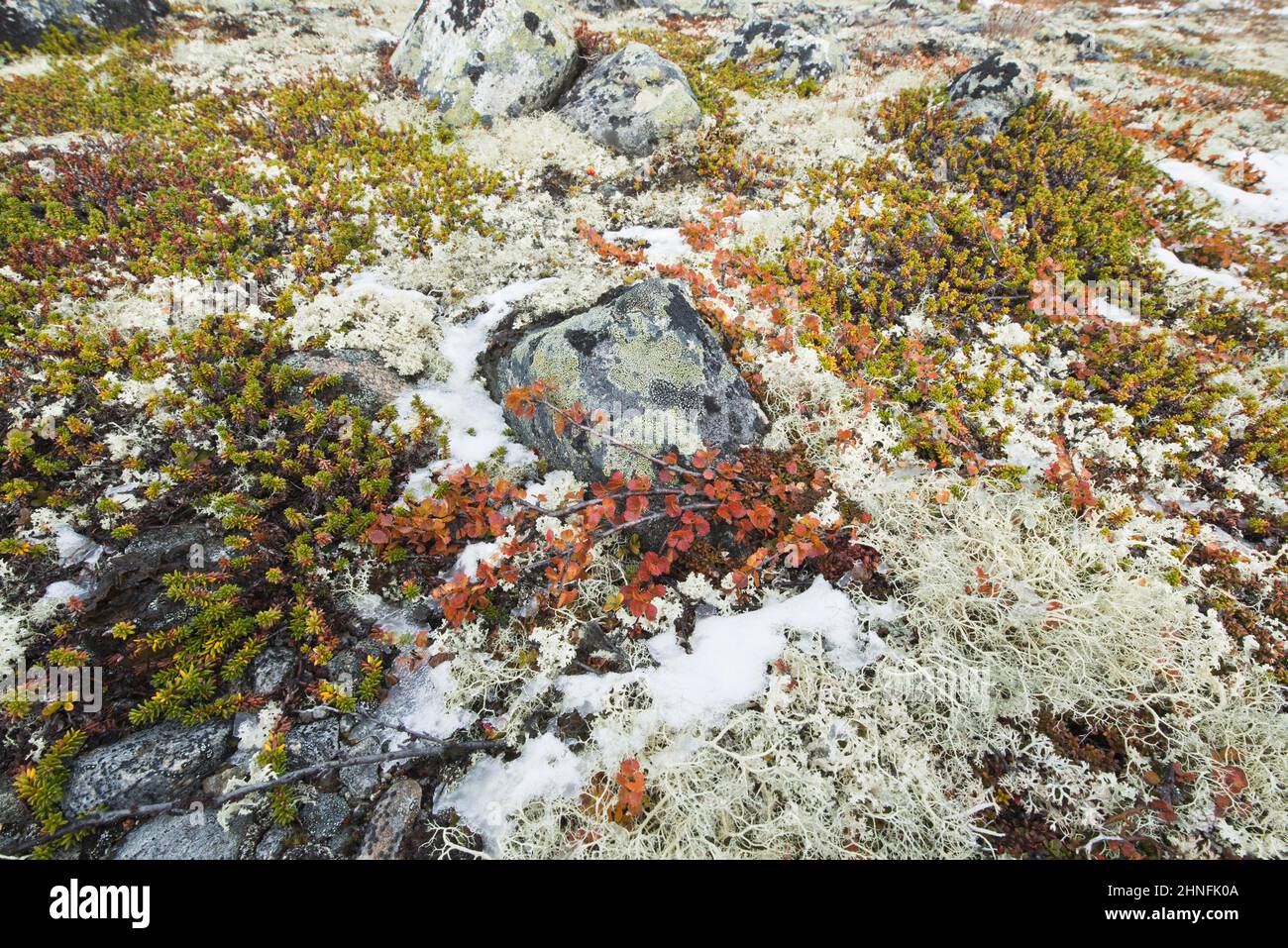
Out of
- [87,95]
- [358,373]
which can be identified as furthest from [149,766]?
[87,95]

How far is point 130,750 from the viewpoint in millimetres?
3316

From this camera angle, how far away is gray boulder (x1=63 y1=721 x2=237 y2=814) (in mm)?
3174

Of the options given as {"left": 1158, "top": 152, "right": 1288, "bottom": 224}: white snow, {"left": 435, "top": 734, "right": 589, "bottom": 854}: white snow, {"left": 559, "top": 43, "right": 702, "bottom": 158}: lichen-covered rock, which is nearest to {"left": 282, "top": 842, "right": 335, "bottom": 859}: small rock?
{"left": 435, "top": 734, "right": 589, "bottom": 854}: white snow

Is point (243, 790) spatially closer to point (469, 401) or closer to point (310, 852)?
point (310, 852)

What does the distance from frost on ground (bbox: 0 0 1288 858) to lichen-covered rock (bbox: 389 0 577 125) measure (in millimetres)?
1880

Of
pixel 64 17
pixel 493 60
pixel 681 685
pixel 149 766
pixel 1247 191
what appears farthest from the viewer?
pixel 64 17

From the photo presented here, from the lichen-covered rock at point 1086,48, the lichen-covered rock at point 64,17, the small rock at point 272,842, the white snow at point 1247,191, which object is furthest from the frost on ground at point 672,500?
the lichen-covered rock at point 1086,48

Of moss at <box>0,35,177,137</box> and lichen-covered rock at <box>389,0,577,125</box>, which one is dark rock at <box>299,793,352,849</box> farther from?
moss at <box>0,35,177,137</box>

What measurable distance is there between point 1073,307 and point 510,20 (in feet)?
34.3

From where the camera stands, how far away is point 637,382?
4.90 m

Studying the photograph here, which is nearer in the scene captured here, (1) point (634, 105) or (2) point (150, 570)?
(2) point (150, 570)

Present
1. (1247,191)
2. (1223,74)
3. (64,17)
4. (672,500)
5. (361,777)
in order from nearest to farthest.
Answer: (361,777) < (672,500) < (1247,191) < (64,17) < (1223,74)

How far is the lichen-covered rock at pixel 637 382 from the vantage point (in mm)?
4773

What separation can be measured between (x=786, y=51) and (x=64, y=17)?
49.0 ft
